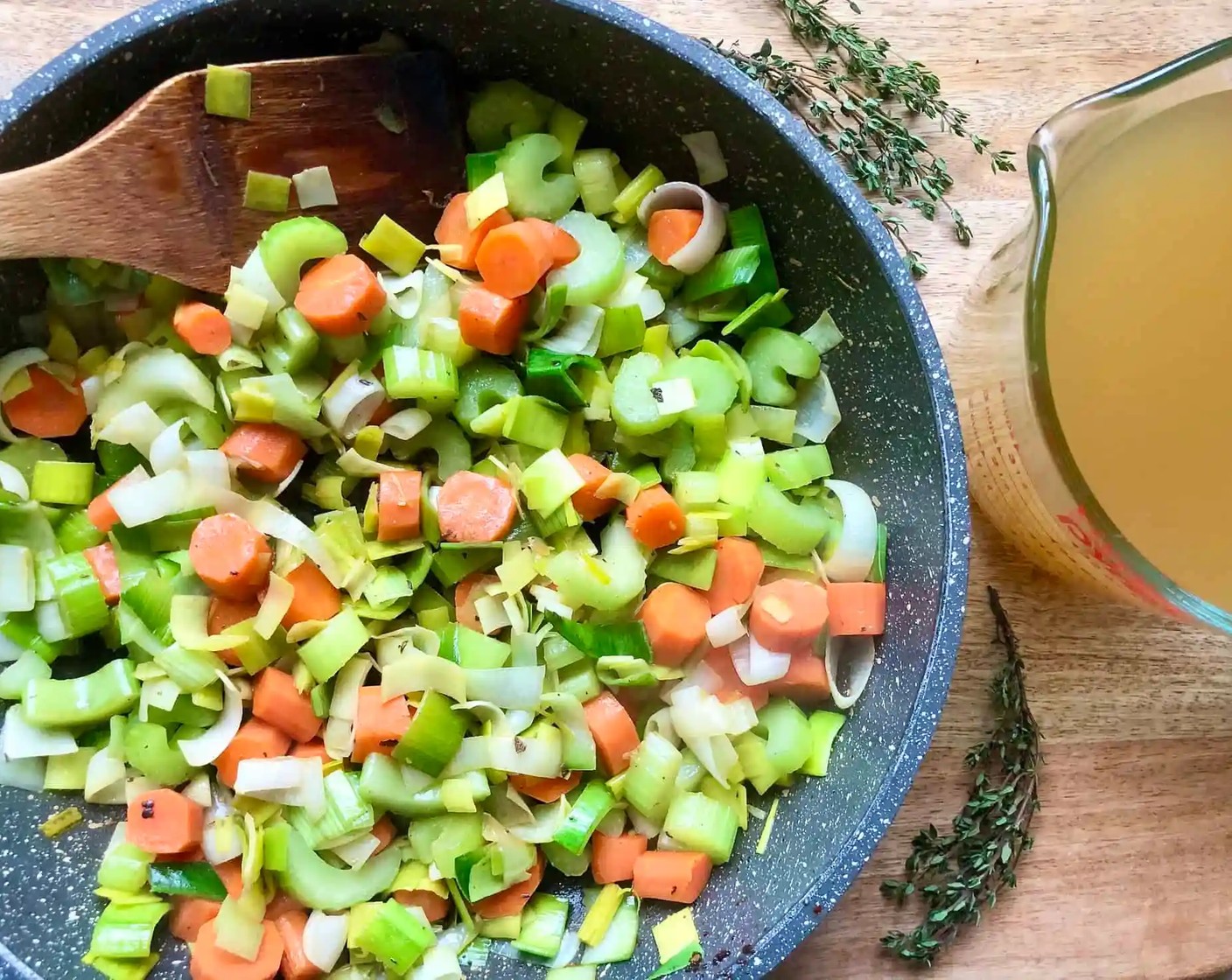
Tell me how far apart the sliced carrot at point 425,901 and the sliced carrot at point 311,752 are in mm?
216

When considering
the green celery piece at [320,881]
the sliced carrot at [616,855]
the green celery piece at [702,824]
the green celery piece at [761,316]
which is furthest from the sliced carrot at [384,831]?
the green celery piece at [761,316]

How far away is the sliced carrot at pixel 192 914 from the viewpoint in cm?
143

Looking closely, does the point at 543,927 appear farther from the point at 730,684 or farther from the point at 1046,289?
the point at 1046,289

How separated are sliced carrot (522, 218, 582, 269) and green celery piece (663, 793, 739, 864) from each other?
0.77 metres

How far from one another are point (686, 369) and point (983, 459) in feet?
1.45

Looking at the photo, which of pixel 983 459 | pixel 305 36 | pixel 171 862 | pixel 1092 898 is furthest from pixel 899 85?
pixel 171 862

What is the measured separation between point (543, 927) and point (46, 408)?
3.30ft

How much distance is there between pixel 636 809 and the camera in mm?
1457

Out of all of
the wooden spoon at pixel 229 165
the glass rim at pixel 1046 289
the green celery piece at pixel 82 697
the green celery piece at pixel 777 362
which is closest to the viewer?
the glass rim at pixel 1046 289

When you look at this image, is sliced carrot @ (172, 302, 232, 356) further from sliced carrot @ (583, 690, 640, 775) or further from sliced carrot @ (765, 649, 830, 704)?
sliced carrot @ (765, 649, 830, 704)

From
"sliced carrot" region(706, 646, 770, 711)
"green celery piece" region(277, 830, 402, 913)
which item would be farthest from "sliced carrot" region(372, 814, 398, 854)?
"sliced carrot" region(706, 646, 770, 711)

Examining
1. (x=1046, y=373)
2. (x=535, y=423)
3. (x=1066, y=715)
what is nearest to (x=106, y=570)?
(x=535, y=423)

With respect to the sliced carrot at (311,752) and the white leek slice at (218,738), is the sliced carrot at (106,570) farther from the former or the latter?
the sliced carrot at (311,752)

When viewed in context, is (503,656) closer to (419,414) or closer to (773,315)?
(419,414)
